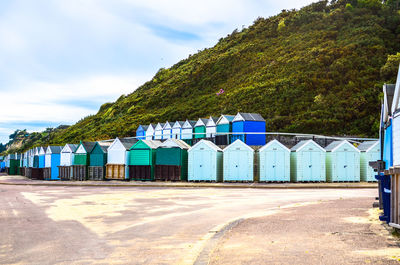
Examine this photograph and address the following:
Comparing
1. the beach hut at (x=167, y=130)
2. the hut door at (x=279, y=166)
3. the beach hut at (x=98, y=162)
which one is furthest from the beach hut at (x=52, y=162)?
the hut door at (x=279, y=166)

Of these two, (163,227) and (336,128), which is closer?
(163,227)

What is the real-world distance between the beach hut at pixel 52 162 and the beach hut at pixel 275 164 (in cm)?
2359

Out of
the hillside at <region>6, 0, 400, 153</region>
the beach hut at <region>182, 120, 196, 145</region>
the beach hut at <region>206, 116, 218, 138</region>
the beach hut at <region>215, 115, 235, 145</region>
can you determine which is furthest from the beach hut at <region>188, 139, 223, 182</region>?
the hillside at <region>6, 0, 400, 153</region>

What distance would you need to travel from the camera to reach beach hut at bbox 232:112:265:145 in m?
39.4

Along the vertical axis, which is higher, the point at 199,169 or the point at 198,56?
the point at 198,56

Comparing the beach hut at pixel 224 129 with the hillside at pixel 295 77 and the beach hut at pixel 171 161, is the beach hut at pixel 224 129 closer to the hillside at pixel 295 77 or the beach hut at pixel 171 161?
the beach hut at pixel 171 161

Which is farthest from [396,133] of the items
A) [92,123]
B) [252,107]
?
[92,123]

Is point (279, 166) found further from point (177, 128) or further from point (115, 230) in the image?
point (177, 128)

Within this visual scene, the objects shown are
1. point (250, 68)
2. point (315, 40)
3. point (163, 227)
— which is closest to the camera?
point (163, 227)

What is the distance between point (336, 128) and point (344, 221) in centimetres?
4417

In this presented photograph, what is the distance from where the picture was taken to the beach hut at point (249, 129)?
3941 cm

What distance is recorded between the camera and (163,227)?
10203mm

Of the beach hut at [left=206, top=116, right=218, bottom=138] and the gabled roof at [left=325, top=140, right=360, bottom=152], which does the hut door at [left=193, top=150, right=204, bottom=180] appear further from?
the beach hut at [left=206, top=116, right=218, bottom=138]

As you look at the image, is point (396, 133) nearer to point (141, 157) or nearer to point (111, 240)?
point (111, 240)
